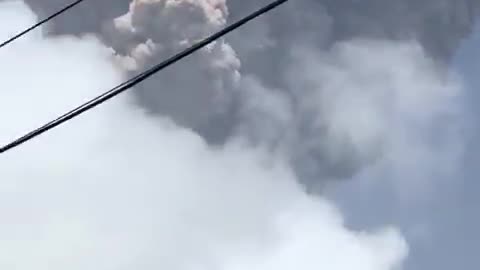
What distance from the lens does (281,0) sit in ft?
37.2

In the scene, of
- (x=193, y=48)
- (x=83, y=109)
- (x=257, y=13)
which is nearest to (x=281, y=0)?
(x=257, y=13)

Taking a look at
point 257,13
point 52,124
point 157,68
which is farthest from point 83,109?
point 257,13

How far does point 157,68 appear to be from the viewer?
11.2 m

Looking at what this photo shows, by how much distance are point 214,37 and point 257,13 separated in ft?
2.66

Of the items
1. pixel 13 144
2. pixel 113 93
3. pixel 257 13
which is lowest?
pixel 13 144

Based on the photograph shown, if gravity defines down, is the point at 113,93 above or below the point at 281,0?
below

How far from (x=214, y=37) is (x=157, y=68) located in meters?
1.02

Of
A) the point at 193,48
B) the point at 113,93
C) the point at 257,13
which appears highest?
the point at 257,13

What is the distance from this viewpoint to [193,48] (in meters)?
11.4

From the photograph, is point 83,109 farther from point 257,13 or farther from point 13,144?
point 257,13

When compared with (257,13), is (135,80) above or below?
below

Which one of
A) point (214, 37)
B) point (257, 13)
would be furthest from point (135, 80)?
point (257, 13)

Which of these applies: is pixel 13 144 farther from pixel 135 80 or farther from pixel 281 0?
pixel 281 0

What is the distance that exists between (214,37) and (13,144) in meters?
3.64
